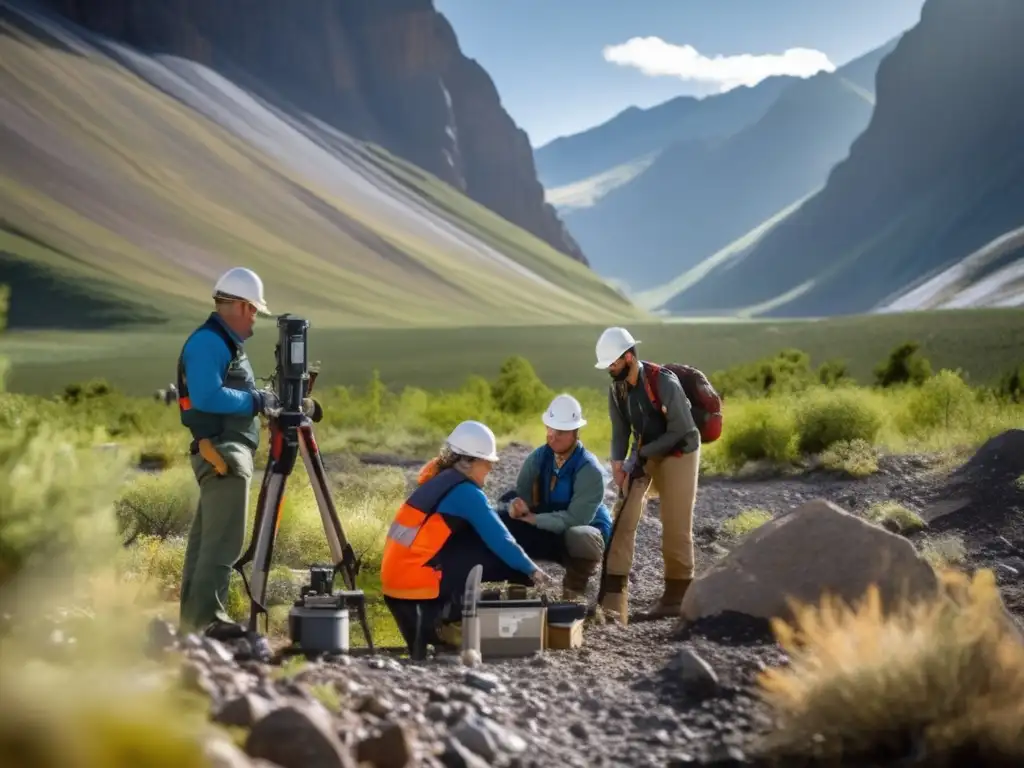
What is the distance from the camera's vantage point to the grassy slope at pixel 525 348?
49562 mm

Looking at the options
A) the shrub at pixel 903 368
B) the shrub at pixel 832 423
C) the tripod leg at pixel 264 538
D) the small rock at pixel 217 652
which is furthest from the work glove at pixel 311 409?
the shrub at pixel 903 368

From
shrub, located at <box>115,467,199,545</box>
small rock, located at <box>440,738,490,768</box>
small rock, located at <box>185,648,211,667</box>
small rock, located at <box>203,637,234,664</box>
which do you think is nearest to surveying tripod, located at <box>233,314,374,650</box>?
small rock, located at <box>203,637,234,664</box>

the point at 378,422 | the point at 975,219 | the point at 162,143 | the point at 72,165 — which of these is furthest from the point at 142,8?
the point at 378,422

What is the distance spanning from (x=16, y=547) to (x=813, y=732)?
313 cm

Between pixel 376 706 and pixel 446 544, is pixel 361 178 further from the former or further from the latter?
pixel 376 706

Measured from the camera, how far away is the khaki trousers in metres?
8.70

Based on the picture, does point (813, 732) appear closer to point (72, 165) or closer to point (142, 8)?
point (72, 165)

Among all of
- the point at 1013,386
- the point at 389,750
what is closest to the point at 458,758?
the point at 389,750

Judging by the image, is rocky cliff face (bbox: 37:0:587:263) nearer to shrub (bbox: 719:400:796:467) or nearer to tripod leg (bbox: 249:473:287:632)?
shrub (bbox: 719:400:796:467)

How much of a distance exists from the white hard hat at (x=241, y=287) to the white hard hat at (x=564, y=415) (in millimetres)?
2256

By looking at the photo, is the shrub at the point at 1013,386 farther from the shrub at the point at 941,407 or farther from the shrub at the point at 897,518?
the shrub at the point at 897,518

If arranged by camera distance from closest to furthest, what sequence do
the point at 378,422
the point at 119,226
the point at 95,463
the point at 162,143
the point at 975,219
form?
the point at 95,463
the point at 378,422
the point at 119,226
the point at 162,143
the point at 975,219

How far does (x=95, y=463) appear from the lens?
531 centimetres

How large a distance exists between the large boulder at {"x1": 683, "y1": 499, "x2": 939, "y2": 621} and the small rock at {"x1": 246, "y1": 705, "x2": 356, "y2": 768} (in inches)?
143
